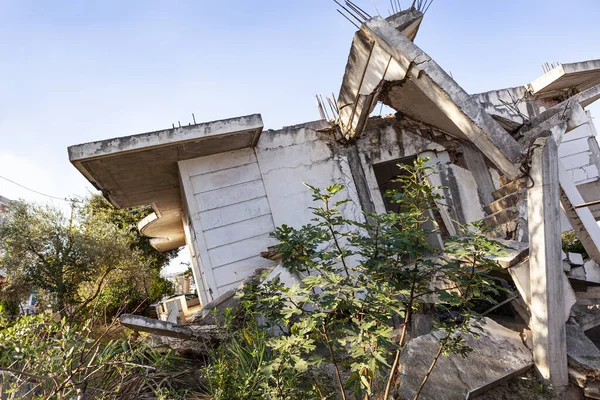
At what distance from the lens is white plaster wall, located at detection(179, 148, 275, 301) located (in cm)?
704

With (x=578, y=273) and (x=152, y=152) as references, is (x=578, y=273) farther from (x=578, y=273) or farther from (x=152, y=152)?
(x=152, y=152)

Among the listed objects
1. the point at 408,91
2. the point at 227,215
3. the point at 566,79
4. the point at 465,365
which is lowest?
the point at 465,365

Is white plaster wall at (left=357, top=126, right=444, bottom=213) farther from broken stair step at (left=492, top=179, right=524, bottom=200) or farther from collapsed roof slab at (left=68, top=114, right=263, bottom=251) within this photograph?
broken stair step at (left=492, top=179, right=524, bottom=200)

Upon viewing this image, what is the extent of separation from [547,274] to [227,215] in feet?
17.2

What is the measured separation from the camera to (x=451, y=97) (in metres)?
5.01

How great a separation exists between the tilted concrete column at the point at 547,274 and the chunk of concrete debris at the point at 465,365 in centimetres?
23

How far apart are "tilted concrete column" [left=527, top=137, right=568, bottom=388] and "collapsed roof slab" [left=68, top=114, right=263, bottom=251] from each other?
4472mm

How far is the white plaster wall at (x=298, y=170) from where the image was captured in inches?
291

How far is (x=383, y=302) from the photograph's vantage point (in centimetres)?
268

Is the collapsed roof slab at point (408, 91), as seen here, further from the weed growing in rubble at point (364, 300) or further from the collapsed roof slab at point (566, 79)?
the collapsed roof slab at point (566, 79)

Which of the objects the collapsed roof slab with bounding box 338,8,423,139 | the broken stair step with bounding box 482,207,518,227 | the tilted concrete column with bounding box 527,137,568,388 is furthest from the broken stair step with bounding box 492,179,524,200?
the collapsed roof slab with bounding box 338,8,423,139

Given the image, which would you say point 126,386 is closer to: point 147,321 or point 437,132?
point 147,321

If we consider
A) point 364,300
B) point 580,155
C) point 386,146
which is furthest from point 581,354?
point 580,155

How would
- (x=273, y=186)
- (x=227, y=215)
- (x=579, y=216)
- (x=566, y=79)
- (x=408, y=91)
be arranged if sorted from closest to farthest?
(x=579, y=216) < (x=408, y=91) < (x=227, y=215) < (x=273, y=186) < (x=566, y=79)
